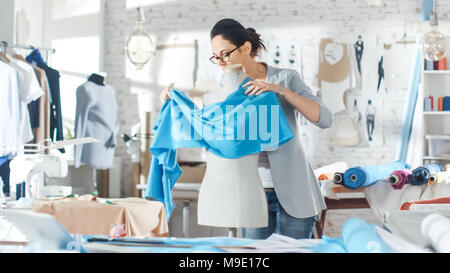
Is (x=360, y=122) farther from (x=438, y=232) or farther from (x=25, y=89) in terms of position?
(x=438, y=232)

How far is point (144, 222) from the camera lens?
A: 3.04m

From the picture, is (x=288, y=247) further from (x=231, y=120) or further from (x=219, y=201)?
(x=231, y=120)

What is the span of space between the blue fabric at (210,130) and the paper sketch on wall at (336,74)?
4242 millimetres

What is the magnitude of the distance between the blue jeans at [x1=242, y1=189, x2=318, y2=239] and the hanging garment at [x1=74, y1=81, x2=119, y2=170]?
382 centimetres

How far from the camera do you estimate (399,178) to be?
149 inches

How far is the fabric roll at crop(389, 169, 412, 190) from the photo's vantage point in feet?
12.4

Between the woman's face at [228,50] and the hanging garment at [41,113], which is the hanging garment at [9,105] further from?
the woman's face at [228,50]

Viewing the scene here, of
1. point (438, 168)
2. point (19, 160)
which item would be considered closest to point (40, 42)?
point (19, 160)

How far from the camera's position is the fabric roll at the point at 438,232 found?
137 cm

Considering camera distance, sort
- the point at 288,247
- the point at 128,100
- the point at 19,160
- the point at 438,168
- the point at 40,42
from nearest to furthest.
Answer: the point at 288,247
the point at 19,160
the point at 438,168
the point at 40,42
the point at 128,100

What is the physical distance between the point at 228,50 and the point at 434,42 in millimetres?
3304

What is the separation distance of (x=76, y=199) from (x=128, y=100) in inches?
160

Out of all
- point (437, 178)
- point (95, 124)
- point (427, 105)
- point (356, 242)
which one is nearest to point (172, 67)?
point (95, 124)
